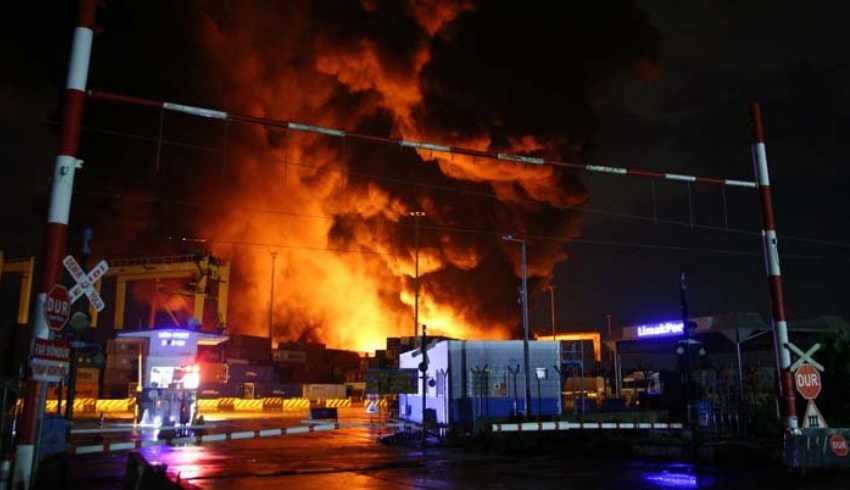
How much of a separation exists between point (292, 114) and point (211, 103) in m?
11.3

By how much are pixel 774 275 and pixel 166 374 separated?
24.4 metres

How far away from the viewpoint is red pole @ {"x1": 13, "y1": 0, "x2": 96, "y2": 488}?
36.5ft

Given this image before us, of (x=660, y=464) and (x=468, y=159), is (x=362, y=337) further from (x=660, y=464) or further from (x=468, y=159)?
(x=660, y=464)

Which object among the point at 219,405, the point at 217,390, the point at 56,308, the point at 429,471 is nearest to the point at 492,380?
the point at 429,471

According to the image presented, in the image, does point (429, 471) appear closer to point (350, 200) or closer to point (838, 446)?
point (838, 446)

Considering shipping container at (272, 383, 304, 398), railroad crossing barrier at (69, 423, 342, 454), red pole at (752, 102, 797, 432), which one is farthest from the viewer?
shipping container at (272, 383, 304, 398)

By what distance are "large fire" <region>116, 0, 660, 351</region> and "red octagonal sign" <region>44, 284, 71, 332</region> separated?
54.4 meters

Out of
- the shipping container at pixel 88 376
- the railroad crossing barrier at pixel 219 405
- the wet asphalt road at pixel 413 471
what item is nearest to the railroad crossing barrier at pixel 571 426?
the wet asphalt road at pixel 413 471

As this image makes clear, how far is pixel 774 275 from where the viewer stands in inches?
674

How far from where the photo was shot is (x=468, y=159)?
7225cm

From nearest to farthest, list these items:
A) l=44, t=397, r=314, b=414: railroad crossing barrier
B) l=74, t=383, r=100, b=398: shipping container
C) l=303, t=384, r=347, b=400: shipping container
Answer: l=44, t=397, r=314, b=414: railroad crossing barrier
l=74, t=383, r=100, b=398: shipping container
l=303, t=384, r=347, b=400: shipping container

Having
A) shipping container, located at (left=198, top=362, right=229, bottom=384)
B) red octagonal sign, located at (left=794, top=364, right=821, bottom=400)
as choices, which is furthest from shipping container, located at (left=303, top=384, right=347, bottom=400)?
red octagonal sign, located at (left=794, top=364, right=821, bottom=400)

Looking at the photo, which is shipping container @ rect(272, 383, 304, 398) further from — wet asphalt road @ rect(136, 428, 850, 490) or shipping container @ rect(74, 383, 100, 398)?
wet asphalt road @ rect(136, 428, 850, 490)

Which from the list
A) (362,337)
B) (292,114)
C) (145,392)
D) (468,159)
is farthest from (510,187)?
(145,392)
